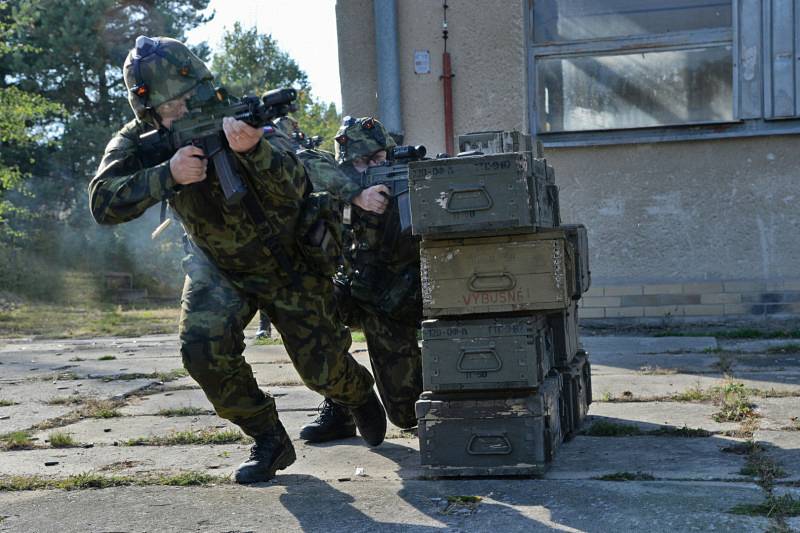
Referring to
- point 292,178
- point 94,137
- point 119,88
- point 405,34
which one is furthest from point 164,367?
point 119,88

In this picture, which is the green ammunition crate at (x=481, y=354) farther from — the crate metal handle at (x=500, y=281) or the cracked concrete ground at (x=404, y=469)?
the cracked concrete ground at (x=404, y=469)

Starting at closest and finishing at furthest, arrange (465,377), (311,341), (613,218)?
(465,377) < (311,341) < (613,218)

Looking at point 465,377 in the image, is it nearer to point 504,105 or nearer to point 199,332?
point 199,332

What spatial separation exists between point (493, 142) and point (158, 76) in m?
1.62

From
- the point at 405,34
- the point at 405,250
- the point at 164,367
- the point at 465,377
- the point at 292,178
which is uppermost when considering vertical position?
the point at 405,34

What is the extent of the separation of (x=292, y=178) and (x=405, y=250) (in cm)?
102

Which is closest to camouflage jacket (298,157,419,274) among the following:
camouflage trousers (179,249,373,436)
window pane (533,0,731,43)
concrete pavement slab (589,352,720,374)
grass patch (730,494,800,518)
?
camouflage trousers (179,249,373,436)

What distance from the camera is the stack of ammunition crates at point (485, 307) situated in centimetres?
417

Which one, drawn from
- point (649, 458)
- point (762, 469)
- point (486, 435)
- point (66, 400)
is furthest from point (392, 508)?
point (66, 400)

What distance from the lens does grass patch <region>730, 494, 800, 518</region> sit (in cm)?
347

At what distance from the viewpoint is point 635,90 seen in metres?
9.54

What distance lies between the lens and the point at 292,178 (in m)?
4.49

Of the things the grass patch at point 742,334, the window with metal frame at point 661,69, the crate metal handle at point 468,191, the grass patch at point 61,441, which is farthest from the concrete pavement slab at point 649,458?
the window with metal frame at point 661,69

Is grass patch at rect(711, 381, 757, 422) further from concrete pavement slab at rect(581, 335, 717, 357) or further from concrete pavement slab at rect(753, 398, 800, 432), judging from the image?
concrete pavement slab at rect(581, 335, 717, 357)
